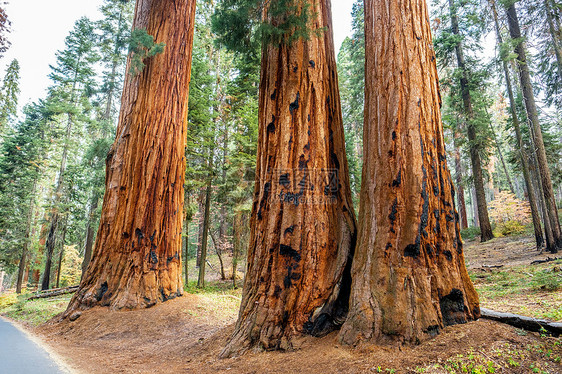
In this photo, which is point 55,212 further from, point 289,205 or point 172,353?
point 289,205

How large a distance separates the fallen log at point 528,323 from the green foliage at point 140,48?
7867 millimetres

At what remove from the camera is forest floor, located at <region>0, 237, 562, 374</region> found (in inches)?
91.7

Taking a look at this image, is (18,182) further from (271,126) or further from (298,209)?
(298,209)

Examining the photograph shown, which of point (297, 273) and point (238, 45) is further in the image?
point (238, 45)

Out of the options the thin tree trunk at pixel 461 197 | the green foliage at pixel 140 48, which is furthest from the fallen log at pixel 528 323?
the thin tree trunk at pixel 461 197

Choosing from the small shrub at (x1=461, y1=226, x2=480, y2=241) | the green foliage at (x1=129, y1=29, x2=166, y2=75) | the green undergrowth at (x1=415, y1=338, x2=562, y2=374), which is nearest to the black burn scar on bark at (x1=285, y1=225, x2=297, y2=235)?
the green undergrowth at (x1=415, y1=338, x2=562, y2=374)

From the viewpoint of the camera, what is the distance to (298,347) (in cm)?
304

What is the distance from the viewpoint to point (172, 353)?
416cm


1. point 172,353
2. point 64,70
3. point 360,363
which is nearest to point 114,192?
point 172,353

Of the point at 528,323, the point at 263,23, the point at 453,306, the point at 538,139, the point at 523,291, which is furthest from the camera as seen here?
the point at 538,139

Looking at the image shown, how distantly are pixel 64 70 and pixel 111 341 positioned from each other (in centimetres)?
2041

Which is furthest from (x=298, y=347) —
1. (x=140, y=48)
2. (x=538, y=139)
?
(x=538, y=139)

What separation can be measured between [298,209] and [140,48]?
6178 millimetres

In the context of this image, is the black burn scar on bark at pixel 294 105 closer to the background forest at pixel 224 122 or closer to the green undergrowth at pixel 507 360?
the background forest at pixel 224 122
